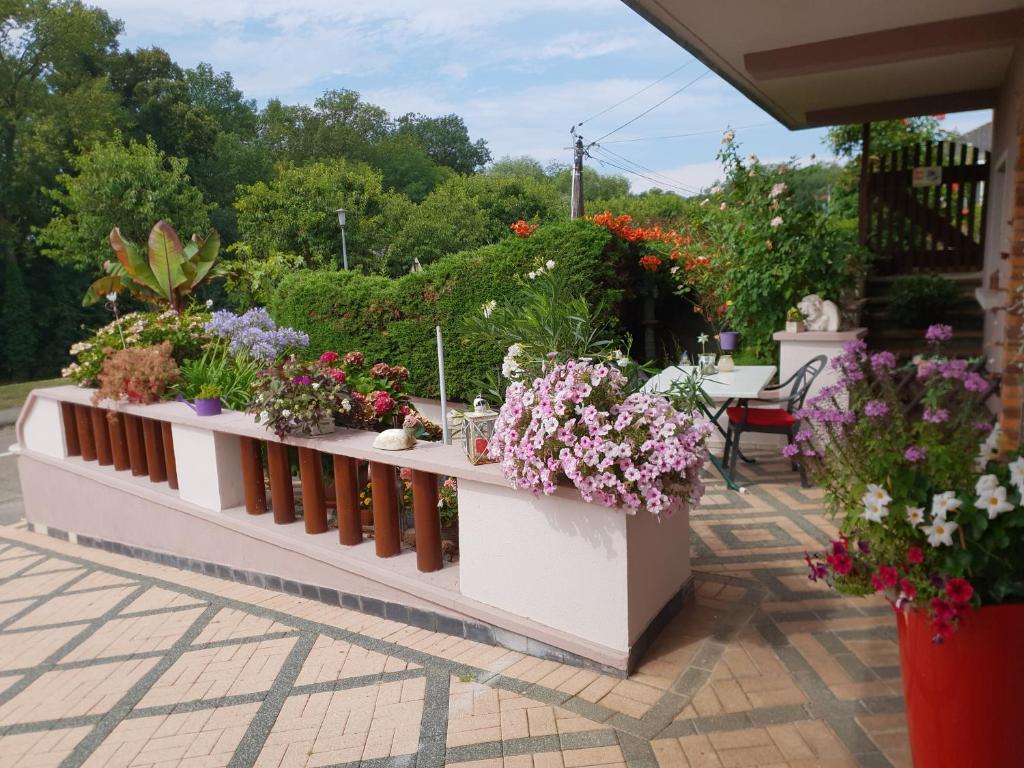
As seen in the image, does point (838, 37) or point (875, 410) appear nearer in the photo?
point (875, 410)

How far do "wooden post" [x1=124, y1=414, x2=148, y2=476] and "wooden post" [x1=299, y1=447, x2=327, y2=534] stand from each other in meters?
1.97

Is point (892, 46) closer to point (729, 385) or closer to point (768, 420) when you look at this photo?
point (729, 385)

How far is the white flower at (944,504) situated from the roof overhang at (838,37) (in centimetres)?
304

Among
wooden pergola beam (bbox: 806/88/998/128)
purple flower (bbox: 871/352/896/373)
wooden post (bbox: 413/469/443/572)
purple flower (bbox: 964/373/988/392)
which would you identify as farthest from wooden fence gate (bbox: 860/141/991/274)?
wooden post (bbox: 413/469/443/572)

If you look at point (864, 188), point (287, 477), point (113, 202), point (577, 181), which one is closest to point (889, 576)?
point (287, 477)

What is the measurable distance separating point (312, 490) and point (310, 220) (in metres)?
17.0

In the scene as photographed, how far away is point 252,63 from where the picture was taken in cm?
4322

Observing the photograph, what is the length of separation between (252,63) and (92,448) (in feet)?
143

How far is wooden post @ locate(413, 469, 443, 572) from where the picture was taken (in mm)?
3617

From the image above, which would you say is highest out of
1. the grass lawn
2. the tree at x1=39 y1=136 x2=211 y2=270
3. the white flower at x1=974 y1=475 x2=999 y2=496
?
the tree at x1=39 y1=136 x2=211 y2=270

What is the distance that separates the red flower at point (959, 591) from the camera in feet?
5.85

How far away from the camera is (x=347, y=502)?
4.05 metres

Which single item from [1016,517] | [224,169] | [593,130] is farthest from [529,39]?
[224,169]

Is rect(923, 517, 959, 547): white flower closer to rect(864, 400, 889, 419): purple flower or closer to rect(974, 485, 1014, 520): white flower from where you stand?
rect(974, 485, 1014, 520): white flower
